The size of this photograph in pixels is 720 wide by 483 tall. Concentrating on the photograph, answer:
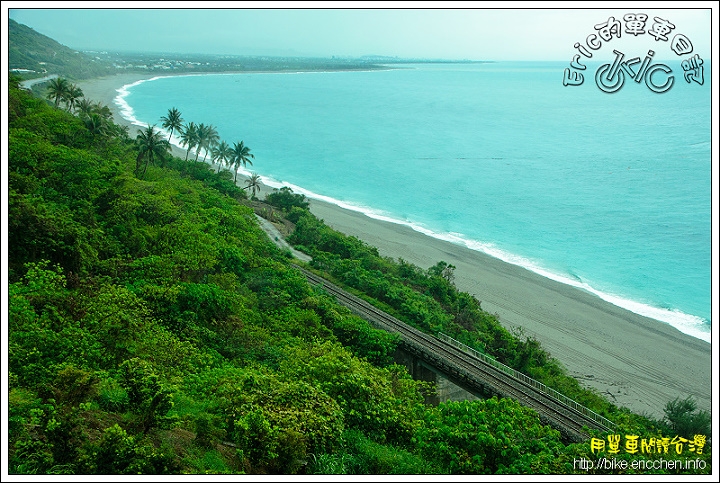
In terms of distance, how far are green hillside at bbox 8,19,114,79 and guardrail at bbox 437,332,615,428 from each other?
223ft

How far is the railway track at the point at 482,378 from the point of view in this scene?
20.0 m

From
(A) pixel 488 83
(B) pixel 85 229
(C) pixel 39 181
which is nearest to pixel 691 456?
(B) pixel 85 229

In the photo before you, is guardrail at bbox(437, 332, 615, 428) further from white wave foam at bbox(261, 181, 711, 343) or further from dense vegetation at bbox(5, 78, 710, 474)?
white wave foam at bbox(261, 181, 711, 343)

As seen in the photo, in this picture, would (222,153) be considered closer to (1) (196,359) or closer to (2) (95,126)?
(2) (95,126)

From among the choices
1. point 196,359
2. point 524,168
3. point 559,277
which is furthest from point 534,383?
point 524,168

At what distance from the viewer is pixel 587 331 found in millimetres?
35031

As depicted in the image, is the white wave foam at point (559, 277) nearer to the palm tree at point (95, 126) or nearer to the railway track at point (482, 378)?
the railway track at point (482, 378)

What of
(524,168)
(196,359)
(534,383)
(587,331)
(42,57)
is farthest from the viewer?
(42,57)

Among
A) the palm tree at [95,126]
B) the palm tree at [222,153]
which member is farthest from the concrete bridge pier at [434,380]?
the palm tree at [222,153]

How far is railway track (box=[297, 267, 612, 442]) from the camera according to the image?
20.0m

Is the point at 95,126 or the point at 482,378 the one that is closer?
the point at 482,378

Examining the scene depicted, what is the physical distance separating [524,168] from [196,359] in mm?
66141

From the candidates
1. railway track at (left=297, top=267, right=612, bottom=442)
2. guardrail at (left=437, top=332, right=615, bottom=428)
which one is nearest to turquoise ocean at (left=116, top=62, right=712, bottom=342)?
guardrail at (left=437, top=332, right=615, bottom=428)

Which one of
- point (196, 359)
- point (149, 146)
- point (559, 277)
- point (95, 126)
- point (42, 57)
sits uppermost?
point (42, 57)
